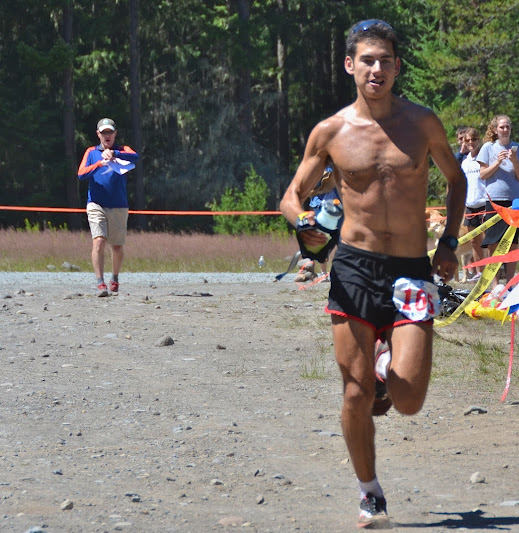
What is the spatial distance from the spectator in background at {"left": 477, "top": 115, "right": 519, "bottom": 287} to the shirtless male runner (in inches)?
294

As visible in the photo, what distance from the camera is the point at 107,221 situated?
1348 cm

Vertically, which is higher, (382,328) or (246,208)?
(382,328)

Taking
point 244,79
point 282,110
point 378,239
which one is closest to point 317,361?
point 378,239

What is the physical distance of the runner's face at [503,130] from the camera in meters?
12.5

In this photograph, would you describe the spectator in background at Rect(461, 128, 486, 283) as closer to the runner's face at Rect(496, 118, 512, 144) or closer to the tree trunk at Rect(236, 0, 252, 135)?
the runner's face at Rect(496, 118, 512, 144)

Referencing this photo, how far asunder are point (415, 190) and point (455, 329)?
20.5 feet

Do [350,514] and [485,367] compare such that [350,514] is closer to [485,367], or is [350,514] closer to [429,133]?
[429,133]

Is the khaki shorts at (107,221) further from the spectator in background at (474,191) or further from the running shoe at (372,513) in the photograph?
the running shoe at (372,513)

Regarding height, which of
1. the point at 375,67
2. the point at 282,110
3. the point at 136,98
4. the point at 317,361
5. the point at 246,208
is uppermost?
the point at 375,67

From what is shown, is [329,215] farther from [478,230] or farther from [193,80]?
[193,80]

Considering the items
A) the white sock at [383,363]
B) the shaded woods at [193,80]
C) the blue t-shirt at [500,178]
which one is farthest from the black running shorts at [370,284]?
the shaded woods at [193,80]

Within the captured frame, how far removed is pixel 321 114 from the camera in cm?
4709

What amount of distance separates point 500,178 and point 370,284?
8103 millimetres

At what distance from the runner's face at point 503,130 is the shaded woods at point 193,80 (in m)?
26.7
